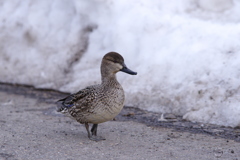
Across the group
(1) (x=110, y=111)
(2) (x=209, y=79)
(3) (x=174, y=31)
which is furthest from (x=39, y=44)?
(1) (x=110, y=111)

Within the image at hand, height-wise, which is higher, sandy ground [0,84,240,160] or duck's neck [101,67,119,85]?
duck's neck [101,67,119,85]

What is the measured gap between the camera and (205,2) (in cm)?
888

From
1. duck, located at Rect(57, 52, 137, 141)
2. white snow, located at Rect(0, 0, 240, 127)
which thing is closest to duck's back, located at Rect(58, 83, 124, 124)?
duck, located at Rect(57, 52, 137, 141)

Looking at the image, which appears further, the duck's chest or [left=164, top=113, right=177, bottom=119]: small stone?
[left=164, top=113, right=177, bottom=119]: small stone

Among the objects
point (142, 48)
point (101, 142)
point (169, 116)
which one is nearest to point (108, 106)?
point (101, 142)

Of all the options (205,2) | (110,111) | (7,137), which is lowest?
(7,137)

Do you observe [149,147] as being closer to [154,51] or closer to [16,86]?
[154,51]

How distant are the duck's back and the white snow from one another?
153 centimetres

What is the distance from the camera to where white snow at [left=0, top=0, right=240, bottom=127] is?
23.0 feet

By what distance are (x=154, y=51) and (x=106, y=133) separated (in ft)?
9.20

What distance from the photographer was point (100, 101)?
5551mm

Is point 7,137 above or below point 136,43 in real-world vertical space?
below

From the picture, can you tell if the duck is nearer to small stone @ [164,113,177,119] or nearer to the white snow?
small stone @ [164,113,177,119]

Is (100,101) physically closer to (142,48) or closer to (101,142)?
(101,142)
